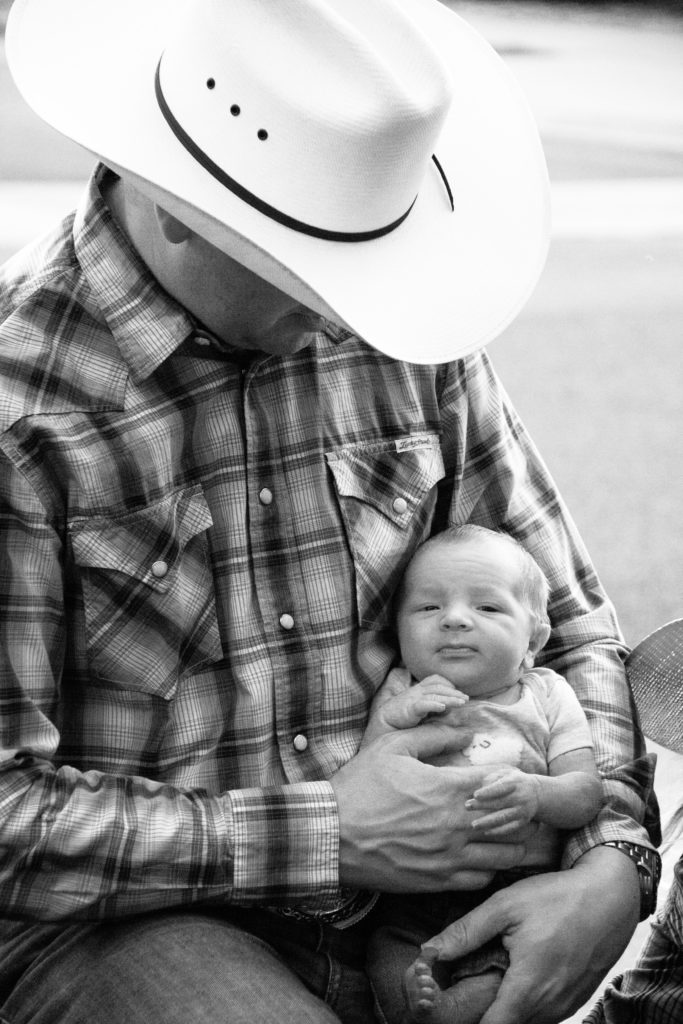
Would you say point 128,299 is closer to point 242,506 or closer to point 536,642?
point 242,506

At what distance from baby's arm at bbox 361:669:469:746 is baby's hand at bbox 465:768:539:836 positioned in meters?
0.12

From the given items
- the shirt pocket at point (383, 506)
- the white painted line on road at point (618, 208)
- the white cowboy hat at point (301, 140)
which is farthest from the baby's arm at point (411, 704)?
the white painted line on road at point (618, 208)

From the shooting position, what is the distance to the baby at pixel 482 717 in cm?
175

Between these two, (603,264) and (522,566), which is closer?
(522,566)

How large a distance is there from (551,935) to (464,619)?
42 centimetres

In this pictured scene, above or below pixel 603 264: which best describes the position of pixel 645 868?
above

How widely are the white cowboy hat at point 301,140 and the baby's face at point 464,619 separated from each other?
39 centimetres

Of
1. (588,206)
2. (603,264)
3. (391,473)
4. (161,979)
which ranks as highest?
(391,473)

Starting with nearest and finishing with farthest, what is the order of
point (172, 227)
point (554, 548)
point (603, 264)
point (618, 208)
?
1. point (172, 227)
2. point (554, 548)
3. point (603, 264)
4. point (618, 208)

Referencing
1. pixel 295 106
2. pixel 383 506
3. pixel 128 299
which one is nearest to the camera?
pixel 295 106

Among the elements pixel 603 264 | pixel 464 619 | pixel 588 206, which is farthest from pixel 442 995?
pixel 588 206

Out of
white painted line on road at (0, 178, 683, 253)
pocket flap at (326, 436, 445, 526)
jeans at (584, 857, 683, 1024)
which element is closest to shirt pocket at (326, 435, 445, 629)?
pocket flap at (326, 436, 445, 526)

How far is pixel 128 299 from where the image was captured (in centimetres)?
169

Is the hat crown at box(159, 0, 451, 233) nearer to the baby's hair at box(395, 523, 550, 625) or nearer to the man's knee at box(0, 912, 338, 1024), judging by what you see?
the baby's hair at box(395, 523, 550, 625)
